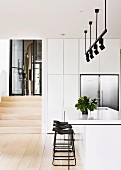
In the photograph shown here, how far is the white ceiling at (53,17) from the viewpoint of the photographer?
5594 millimetres

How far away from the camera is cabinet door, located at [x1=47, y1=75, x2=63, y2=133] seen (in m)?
9.26

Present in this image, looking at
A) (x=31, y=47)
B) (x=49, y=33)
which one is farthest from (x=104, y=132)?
(x=31, y=47)

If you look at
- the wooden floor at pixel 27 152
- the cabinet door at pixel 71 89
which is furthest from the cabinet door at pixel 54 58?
the wooden floor at pixel 27 152

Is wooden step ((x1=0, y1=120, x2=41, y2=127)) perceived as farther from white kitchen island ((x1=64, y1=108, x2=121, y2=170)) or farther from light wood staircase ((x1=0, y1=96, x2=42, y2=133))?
white kitchen island ((x1=64, y1=108, x2=121, y2=170))

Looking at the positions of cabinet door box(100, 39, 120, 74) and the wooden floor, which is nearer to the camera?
the wooden floor

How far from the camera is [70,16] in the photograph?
21.5 feet

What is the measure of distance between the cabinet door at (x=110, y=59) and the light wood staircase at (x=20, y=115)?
104 inches

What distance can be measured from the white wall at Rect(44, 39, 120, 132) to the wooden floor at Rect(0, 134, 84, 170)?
1029mm

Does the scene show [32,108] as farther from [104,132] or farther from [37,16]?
[104,132]

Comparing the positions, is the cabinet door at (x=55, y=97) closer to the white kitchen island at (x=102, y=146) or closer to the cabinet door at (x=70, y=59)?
the cabinet door at (x=70, y=59)

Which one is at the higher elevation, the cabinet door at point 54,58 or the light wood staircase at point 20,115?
the cabinet door at point 54,58

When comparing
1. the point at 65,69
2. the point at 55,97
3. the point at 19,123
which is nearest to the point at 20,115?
the point at 19,123

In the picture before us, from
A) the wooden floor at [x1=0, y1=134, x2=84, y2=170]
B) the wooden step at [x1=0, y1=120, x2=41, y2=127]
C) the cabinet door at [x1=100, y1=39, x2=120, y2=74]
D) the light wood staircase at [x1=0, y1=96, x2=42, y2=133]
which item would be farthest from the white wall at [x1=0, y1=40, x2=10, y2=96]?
the cabinet door at [x1=100, y1=39, x2=120, y2=74]

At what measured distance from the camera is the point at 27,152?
21.4 feet
